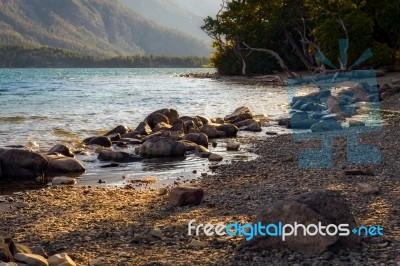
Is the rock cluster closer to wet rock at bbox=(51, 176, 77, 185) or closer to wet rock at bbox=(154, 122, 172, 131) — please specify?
wet rock at bbox=(51, 176, 77, 185)

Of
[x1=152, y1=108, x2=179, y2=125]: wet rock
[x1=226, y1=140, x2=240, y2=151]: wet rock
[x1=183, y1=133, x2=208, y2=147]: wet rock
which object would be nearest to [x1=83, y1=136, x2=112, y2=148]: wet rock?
[x1=183, y1=133, x2=208, y2=147]: wet rock

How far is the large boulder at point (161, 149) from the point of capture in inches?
553

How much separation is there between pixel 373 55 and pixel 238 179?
135 ft

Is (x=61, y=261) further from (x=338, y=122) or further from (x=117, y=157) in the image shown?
(x=338, y=122)

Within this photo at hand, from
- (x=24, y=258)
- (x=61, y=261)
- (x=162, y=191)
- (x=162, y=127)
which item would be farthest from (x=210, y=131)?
(x=24, y=258)

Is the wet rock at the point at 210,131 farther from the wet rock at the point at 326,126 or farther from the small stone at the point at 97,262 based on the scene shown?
the small stone at the point at 97,262

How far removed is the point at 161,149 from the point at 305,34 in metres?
48.8

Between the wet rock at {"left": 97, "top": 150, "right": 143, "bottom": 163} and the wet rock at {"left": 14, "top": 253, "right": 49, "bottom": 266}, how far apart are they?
7870mm

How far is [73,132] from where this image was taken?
20.0 m

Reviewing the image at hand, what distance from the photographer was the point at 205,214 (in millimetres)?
7660

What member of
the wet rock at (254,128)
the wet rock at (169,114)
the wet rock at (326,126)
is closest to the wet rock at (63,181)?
the wet rock at (326,126)

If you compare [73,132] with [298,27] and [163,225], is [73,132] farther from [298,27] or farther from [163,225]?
[298,27]

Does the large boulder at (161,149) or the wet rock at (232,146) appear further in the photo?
the wet rock at (232,146)

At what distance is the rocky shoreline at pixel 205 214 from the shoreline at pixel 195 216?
1 cm
